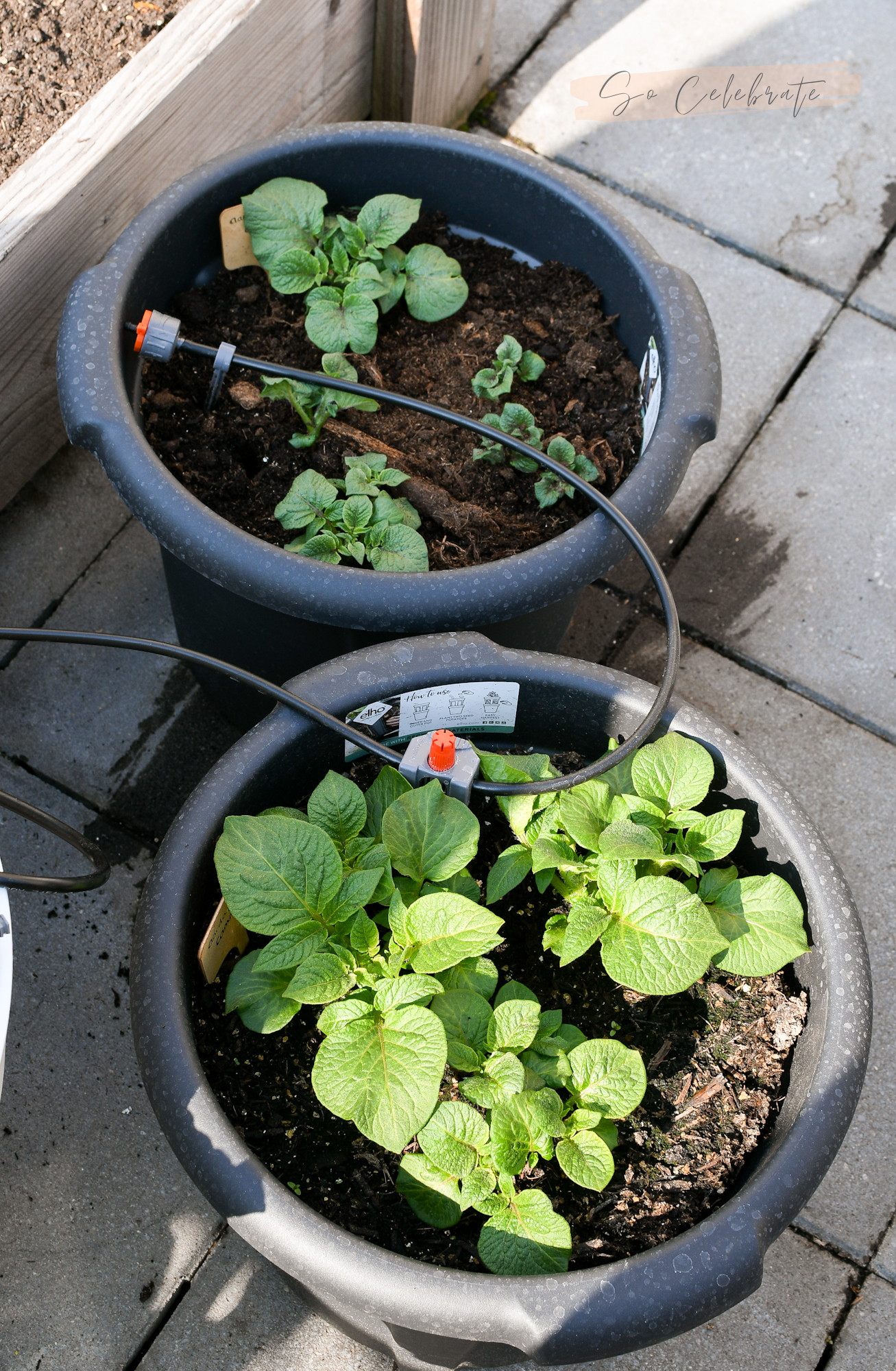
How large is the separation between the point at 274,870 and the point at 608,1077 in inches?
14.4

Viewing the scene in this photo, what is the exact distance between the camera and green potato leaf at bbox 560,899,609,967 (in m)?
1.04

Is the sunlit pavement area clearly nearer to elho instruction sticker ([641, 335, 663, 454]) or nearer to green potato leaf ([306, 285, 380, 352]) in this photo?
elho instruction sticker ([641, 335, 663, 454])

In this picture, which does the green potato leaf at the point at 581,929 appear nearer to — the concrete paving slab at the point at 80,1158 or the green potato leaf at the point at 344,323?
the concrete paving slab at the point at 80,1158

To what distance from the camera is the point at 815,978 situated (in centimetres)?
109

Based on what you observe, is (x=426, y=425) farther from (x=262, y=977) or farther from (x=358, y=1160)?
(x=358, y=1160)

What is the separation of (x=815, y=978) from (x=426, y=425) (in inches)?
32.8

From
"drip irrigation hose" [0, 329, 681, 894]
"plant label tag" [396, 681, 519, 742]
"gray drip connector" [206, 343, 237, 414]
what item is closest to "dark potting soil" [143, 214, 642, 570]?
"gray drip connector" [206, 343, 237, 414]

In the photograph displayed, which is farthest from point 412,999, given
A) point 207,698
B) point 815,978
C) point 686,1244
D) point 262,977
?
point 207,698

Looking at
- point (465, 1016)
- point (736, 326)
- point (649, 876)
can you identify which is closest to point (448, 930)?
point (465, 1016)

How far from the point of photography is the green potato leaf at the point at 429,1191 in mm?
979

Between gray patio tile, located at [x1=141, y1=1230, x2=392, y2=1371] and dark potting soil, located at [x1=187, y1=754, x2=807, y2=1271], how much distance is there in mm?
310

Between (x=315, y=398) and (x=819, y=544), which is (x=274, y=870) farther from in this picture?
(x=819, y=544)

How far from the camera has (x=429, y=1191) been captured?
1.01m

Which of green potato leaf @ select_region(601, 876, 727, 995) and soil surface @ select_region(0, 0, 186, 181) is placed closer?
green potato leaf @ select_region(601, 876, 727, 995)
